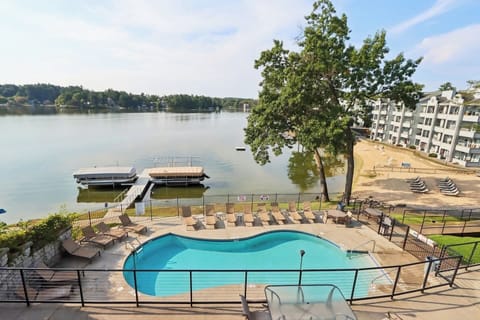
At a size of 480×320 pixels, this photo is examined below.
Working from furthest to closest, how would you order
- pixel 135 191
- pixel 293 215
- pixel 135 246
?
pixel 135 191
pixel 293 215
pixel 135 246

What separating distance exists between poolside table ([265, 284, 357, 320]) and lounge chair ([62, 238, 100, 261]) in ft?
26.0

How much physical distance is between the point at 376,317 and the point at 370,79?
14.6 m

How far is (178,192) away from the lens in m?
Result: 26.5

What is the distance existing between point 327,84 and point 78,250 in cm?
1699

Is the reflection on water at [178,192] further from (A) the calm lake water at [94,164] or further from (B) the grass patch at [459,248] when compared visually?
(B) the grass patch at [459,248]

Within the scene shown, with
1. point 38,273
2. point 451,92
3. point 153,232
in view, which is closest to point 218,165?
point 153,232

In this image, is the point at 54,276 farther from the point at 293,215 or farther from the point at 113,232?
the point at 293,215

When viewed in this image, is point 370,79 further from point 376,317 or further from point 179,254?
point 179,254

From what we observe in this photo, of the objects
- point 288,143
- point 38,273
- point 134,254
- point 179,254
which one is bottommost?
point 179,254

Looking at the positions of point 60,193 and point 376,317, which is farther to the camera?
point 60,193

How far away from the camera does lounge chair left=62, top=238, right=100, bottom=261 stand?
9.82 metres

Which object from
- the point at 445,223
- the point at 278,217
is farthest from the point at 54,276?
the point at 445,223

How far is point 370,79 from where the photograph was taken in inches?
643

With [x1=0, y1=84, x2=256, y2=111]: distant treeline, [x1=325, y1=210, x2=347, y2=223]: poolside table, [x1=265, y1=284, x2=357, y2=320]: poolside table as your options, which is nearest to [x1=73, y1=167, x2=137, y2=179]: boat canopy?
[x1=325, y1=210, x2=347, y2=223]: poolside table
